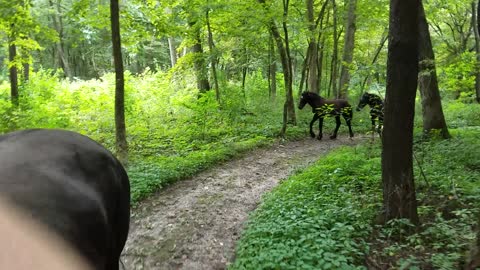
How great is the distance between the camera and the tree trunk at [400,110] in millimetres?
4246

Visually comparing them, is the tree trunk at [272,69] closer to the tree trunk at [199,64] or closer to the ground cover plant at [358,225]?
the tree trunk at [199,64]

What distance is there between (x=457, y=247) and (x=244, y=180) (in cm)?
484

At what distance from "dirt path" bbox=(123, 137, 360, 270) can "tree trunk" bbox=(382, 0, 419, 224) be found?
2.23m

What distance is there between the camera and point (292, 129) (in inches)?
523

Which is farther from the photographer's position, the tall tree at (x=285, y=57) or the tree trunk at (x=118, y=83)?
the tall tree at (x=285, y=57)

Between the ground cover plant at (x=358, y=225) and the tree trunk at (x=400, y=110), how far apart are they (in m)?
0.28

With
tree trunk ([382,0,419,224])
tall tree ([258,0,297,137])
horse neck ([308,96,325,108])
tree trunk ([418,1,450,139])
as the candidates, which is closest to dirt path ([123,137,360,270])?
tree trunk ([382,0,419,224])

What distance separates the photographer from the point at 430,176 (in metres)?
6.18

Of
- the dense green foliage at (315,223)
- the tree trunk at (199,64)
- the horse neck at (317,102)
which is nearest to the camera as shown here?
the dense green foliage at (315,223)

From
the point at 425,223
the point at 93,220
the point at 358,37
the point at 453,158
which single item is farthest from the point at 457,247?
the point at 358,37

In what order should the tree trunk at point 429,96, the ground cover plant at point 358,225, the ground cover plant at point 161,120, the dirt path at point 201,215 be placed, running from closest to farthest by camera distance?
the ground cover plant at point 358,225, the dirt path at point 201,215, the ground cover plant at point 161,120, the tree trunk at point 429,96

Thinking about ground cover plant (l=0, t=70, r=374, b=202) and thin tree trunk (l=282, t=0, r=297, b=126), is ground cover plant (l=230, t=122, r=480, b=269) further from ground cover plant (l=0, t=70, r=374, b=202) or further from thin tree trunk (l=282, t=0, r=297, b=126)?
thin tree trunk (l=282, t=0, r=297, b=126)

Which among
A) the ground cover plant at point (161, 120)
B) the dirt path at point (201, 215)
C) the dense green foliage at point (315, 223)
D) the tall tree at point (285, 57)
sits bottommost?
the dirt path at point (201, 215)

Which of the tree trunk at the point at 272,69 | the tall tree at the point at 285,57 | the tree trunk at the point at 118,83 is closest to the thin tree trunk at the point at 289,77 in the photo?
the tall tree at the point at 285,57
